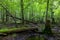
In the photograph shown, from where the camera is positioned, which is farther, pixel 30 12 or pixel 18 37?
pixel 30 12

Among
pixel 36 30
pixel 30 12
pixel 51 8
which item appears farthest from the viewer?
pixel 30 12

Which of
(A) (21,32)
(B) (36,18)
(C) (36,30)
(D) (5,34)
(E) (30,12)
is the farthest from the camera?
(E) (30,12)

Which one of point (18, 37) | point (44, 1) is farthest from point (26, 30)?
point (44, 1)

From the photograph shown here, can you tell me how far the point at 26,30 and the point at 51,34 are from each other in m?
1.76

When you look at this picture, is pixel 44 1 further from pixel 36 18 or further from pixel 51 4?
pixel 36 18

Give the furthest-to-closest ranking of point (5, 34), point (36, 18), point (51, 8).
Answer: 1. point (36, 18)
2. point (51, 8)
3. point (5, 34)

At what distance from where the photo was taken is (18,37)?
852cm

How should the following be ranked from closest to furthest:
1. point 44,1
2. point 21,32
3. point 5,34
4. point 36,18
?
point 5,34 < point 21,32 < point 44,1 < point 36,18

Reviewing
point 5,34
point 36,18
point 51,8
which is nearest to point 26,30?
point 5,34

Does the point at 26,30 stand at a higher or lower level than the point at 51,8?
lower

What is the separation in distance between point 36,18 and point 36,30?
470 inches

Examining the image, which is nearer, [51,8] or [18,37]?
[18,37]

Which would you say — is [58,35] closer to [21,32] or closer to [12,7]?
[21,32]

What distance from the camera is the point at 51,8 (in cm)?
1683
